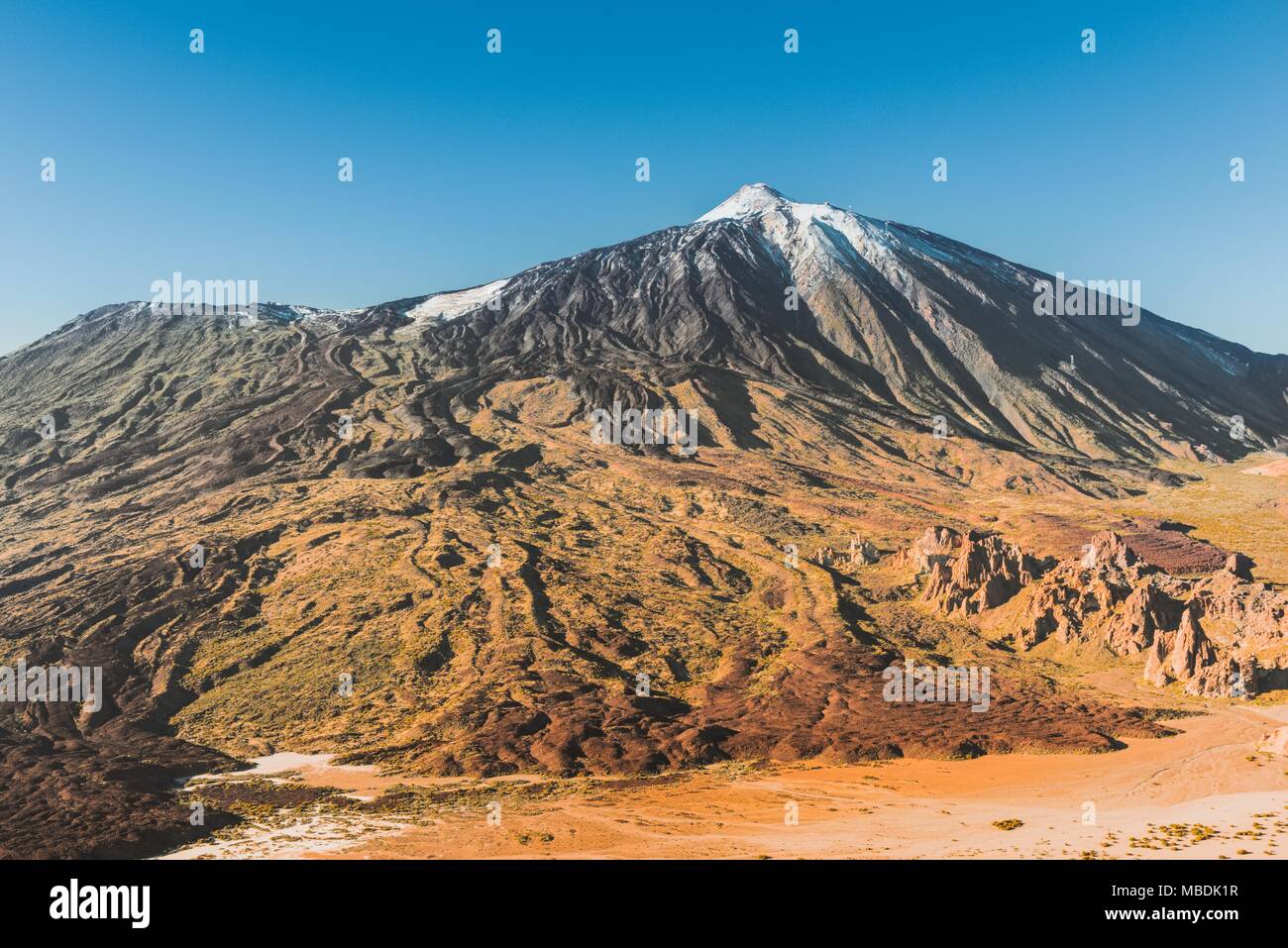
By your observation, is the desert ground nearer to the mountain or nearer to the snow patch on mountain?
the mountain

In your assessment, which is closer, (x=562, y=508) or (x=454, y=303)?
(x=562, y=508)

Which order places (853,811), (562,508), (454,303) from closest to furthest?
(853,811), (562,508), (454,303)

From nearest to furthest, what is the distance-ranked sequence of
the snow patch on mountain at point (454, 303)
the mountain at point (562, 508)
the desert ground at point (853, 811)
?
1. the desert ground at point (853, 811)
2. the mountain at point (562, 508)
3. the snow patch on mountain at point (454, 303)

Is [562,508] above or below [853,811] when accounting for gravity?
above

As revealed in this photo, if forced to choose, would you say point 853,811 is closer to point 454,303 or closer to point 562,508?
point 562,508

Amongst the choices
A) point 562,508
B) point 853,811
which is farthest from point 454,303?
point 853,811

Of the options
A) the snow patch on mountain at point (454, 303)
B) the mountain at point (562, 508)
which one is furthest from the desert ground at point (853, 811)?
the snow patch on mountain at point (454, 303)

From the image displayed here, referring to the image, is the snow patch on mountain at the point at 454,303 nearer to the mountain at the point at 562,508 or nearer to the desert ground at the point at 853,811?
the mountain at the point at 562,508
